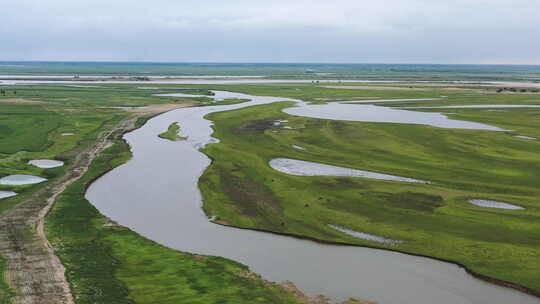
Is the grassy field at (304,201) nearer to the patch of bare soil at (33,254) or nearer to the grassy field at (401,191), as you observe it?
the grassy field at (401,191)

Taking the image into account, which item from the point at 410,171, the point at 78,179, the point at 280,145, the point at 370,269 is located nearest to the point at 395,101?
the point at 280,145

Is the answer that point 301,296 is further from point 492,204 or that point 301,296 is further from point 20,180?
point 20,180

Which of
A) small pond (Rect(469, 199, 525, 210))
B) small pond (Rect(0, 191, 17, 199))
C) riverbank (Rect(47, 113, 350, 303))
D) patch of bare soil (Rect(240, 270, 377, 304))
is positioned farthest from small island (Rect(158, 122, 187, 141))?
patch of bare soil (Rect(240, 270, 377, 304))

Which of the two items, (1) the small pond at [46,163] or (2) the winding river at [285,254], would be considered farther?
(1) the small pond at [46,163]

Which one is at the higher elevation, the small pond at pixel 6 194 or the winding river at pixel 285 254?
the small pond at pixel 6 194

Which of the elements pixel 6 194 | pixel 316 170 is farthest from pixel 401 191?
pixel 6 194

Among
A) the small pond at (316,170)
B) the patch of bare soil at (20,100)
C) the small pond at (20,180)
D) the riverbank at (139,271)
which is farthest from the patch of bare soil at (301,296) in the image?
the patch of bare soil at (20,100)

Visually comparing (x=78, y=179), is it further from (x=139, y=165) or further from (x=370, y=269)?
(x=370, y=269)
